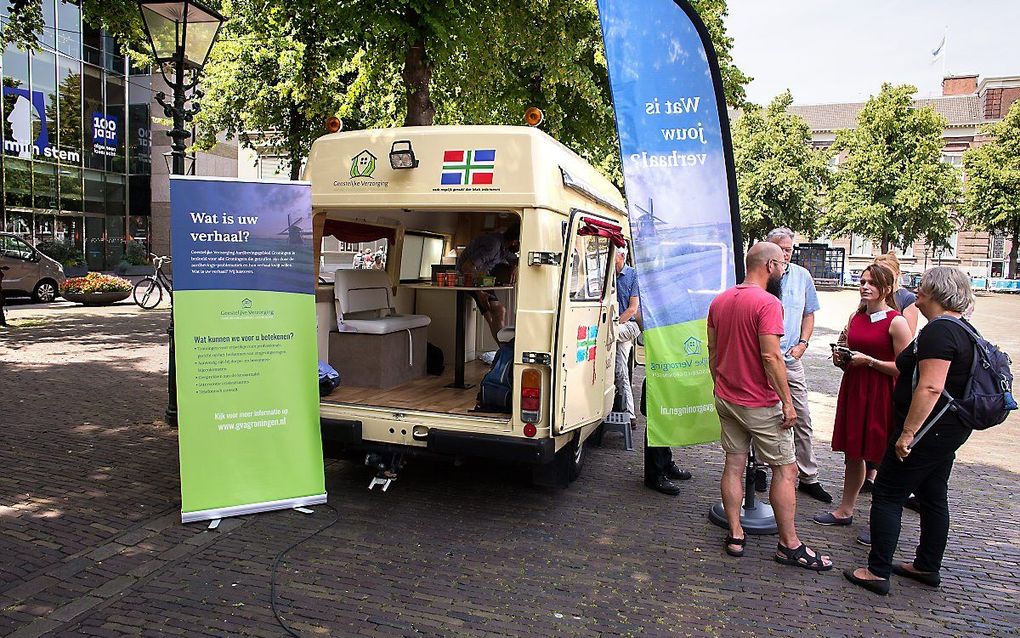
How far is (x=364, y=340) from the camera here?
6.19 m

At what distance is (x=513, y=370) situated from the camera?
16.2 ft

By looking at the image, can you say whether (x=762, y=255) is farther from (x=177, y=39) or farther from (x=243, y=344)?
(x=177, y=39)

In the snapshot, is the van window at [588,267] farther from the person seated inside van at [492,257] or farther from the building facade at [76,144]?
the building facade at [76,144]

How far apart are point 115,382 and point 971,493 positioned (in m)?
9.59

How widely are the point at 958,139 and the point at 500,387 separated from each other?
58.7 m

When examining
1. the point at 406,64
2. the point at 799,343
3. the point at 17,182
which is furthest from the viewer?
the point at 17,182

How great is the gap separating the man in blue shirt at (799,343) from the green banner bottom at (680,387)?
2.69ft

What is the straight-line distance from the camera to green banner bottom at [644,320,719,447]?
16.6 feet

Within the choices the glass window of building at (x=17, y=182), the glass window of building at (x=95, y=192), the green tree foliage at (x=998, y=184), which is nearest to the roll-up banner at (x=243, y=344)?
the glass window of building at (x=17, y=182)

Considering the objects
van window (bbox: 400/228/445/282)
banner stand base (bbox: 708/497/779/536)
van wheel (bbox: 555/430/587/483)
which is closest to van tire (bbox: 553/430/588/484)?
van wheel (bbox: 555/430/587/483)

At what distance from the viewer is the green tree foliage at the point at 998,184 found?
38156 millimetres

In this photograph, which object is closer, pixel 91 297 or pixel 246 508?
pixel 246 508

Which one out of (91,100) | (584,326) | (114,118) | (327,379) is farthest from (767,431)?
(114,118)

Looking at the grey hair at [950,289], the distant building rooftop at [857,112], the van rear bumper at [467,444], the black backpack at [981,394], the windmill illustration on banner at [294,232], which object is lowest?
the van rear bumper at [467,444]
